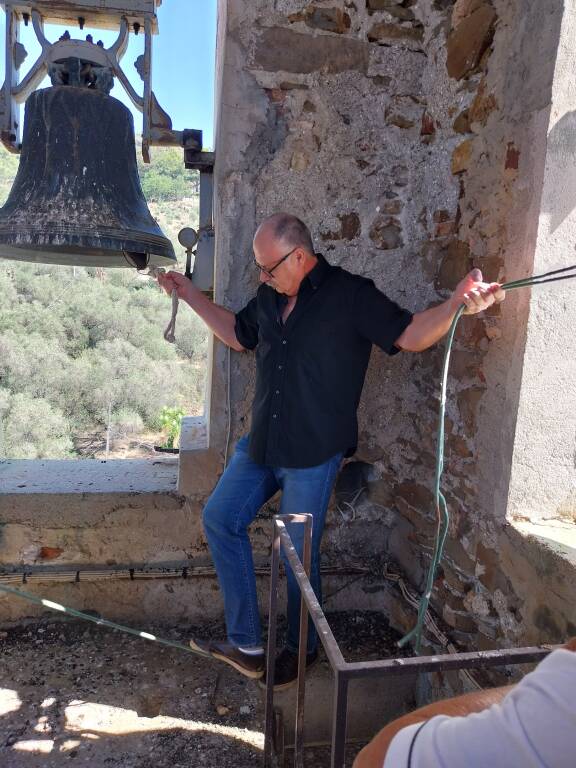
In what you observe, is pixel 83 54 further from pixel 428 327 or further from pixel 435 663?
pixel 435 663

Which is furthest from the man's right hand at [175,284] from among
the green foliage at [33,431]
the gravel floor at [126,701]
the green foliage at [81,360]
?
the green foliage at [81,360]

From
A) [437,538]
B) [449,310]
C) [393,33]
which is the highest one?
[393,33]

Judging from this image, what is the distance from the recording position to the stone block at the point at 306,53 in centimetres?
235

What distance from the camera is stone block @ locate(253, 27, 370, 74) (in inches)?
92.6

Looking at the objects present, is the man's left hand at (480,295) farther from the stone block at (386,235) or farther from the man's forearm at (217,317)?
the man's forearm at (217,317)

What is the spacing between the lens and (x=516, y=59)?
1834 millimetres

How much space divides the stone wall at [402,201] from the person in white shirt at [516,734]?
3.85ft

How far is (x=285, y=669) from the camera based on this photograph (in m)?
2.14

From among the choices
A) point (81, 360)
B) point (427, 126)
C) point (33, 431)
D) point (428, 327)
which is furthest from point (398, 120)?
point (81, 360)

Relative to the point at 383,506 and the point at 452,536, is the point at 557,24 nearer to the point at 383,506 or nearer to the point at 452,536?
the point at 452,536

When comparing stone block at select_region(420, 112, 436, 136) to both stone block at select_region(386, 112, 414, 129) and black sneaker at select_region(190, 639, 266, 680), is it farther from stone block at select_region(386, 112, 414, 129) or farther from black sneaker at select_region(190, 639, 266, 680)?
black sneaker at select_region(190, 639, 266, 680)

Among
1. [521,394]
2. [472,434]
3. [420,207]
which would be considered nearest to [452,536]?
[472,434]

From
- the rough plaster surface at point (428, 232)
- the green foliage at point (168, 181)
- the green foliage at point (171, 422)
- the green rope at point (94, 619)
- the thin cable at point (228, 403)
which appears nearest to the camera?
the rough plaster surface at point (428, 232)

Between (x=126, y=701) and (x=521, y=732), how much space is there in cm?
188
